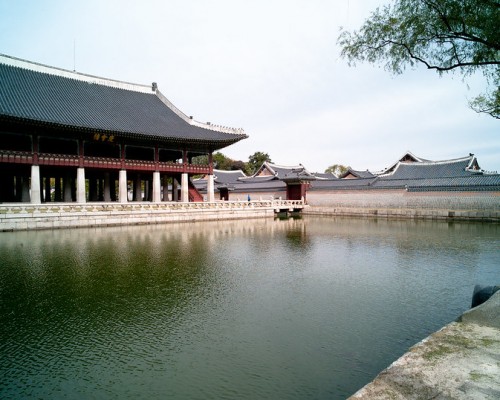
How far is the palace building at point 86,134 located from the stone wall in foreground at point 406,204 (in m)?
12.8

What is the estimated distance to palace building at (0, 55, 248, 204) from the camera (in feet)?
77.2

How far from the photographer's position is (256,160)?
8425cm

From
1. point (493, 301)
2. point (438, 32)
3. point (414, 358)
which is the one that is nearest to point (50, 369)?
point (414, 358)

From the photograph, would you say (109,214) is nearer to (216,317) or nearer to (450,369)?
(216,317)

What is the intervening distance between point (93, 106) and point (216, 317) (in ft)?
88.4

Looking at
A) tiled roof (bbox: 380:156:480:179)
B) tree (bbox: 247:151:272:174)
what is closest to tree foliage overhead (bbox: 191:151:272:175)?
tree (bbox: 247:151:272:174)

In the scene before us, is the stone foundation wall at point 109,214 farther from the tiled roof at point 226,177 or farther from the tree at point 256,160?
the tree at point 256,160

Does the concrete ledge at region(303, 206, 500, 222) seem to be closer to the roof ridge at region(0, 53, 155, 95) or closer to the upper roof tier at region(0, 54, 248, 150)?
the upper roof tier at region(0, 54, 248, 150)

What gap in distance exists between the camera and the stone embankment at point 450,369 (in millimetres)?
3285

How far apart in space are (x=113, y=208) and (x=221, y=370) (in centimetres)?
2097

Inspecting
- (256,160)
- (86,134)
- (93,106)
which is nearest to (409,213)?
(86,134)

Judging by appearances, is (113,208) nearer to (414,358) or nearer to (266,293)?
(266,293)

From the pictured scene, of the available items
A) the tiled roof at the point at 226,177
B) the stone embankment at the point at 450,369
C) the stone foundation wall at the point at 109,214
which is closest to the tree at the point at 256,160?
the tiled roof at the point at 226,177

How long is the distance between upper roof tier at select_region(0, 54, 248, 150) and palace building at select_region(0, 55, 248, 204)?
7 cm
